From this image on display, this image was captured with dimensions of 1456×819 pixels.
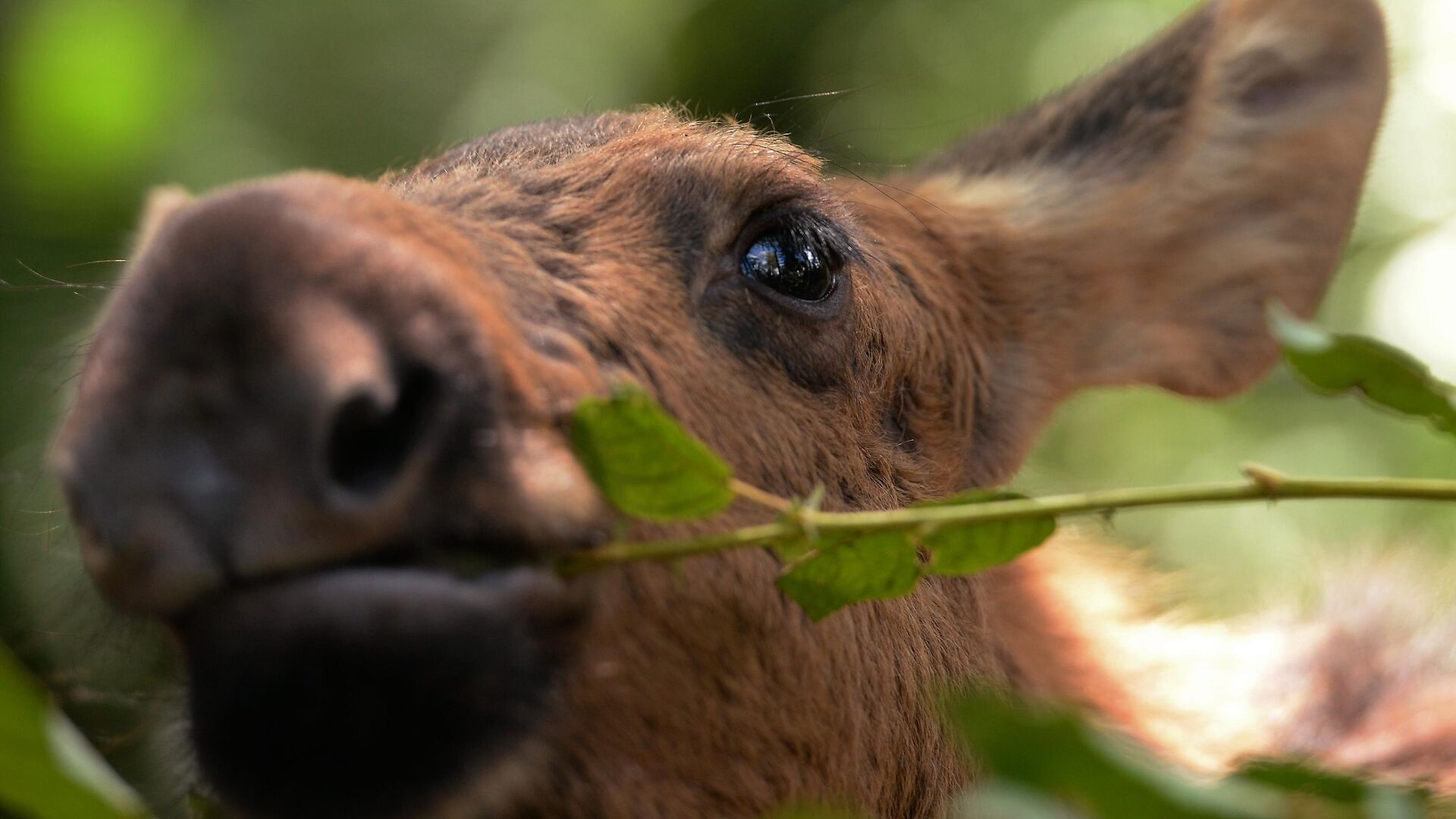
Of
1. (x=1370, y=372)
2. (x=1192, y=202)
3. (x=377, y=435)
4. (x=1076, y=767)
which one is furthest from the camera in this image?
(x=1192, y=202)

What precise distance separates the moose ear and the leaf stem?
8.56 feet

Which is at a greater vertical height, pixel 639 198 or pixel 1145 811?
pixel 639 198

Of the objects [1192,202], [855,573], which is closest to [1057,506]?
[855,573]

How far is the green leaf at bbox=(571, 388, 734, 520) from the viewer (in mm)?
1946

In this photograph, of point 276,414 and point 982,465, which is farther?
point 982,465

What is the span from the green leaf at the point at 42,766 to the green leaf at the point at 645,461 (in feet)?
2.47

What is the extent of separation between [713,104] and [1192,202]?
6.53 meters

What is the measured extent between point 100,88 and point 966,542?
8784 millimetres

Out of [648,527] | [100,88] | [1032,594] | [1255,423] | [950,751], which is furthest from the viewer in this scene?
[1255,423]

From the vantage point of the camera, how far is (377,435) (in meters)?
2.05

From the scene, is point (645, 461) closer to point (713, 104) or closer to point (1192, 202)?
point (1192, 202)

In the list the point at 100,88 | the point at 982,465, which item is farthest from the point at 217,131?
the point at 982,465

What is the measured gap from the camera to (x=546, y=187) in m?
3.34

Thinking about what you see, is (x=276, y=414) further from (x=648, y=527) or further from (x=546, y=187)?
(x=546, y=187)
